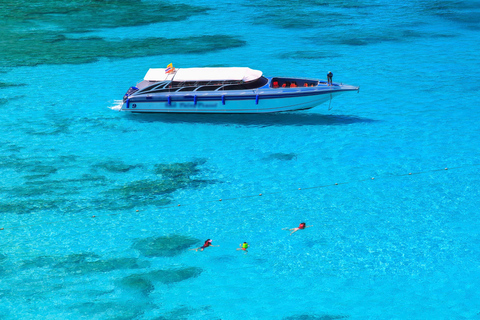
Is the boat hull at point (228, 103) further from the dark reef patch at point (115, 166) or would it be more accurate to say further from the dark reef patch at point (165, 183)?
the dark reef patch at point (115, 166)

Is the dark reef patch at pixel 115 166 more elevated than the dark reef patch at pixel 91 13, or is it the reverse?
the dark reef patch at pixel 91 13

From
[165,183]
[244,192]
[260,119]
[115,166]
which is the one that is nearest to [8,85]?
[115,166]

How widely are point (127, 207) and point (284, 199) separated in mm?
7453

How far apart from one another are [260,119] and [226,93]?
2.88 metres

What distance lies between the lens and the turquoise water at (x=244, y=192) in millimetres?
21812

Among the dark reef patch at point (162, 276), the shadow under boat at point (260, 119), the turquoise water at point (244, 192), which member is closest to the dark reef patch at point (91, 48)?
the turquoise water at point (244, 192)

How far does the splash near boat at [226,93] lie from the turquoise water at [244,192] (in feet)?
3.18

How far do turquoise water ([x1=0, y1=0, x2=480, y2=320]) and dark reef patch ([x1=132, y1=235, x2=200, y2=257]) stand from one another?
9 centimetres

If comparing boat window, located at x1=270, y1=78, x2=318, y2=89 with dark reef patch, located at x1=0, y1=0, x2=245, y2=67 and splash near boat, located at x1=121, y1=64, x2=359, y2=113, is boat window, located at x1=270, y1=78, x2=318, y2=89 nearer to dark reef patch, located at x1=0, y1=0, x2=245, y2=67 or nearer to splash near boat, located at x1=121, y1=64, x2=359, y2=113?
splash near boat, located at x1=121, y1=64, x2=359, y2=113

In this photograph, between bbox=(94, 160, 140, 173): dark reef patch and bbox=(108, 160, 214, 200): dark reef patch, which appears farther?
bbox=(94, 160, 140, 173): dark reef patch

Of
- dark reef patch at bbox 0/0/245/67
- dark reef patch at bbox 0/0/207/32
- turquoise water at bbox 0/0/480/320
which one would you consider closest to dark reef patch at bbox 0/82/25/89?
turquoise water at bbox 0/0/480/320

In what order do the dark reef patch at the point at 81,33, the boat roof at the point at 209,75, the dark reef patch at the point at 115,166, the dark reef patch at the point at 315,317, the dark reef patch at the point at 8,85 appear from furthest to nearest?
the dark reef patch at the point at 81,33
the dark reef patch at the point at 8,85
the boat roof at the point at 209,75
the dark reef patch at the point at 115,166
the dark reef patch at the point at 315,317

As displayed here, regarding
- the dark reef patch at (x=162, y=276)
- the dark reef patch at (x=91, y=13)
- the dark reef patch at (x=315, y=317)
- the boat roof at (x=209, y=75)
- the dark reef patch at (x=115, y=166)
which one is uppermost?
the dark reef patch at (x=91, y=13)

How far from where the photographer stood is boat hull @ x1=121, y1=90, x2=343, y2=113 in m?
36.7
